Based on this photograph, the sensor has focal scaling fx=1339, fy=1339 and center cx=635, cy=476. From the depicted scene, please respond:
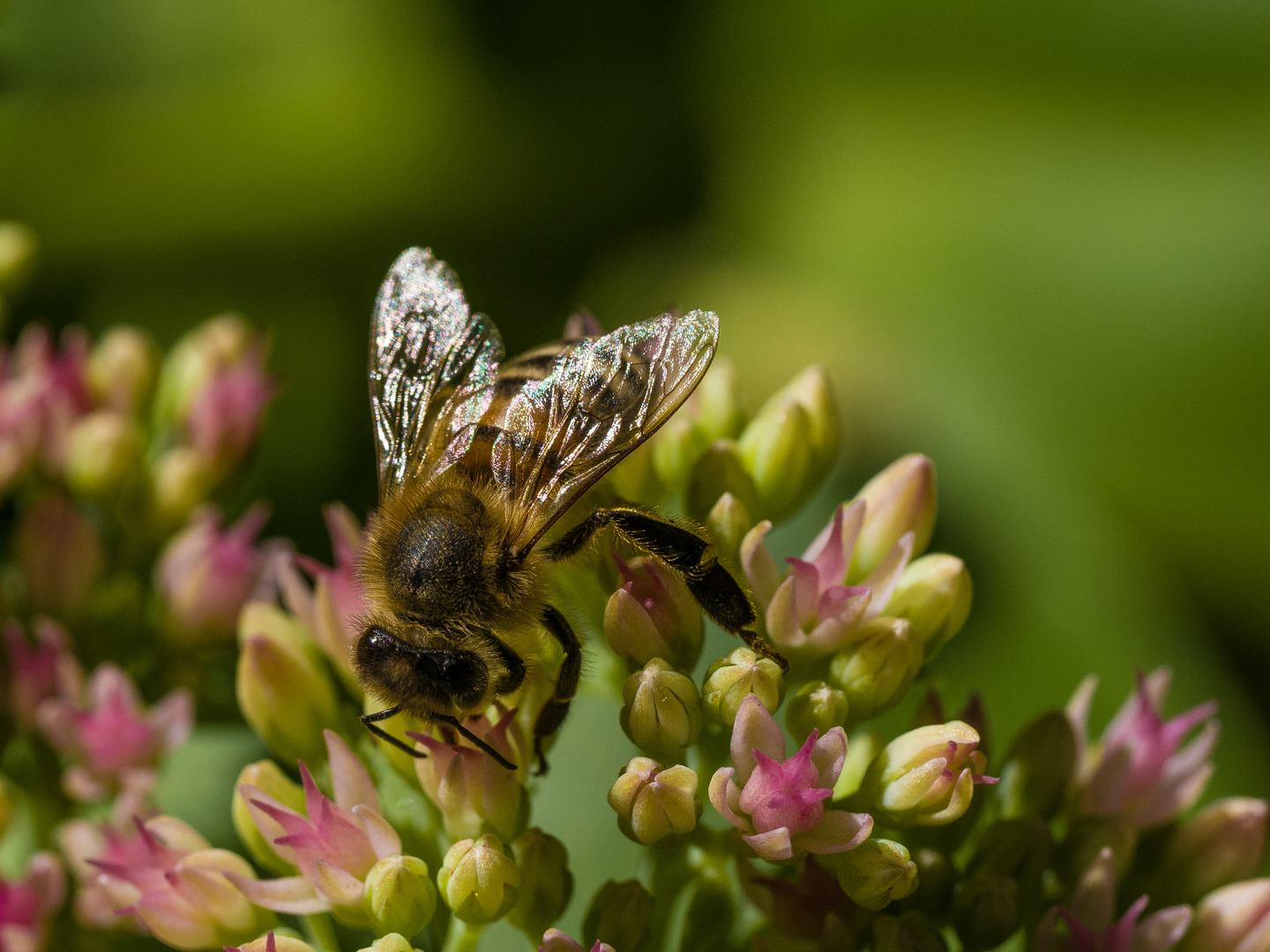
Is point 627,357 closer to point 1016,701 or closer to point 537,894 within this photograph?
point 537,894

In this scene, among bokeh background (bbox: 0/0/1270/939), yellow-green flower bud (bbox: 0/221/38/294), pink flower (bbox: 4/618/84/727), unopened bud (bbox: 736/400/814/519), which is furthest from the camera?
bokeh background (bbox: 0/0/1270/939)

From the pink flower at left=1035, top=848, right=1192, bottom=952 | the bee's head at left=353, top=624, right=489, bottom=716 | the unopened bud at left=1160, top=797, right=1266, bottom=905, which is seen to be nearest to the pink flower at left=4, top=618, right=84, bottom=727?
the bee's head at left=353, top=624, right=489, bottom=716

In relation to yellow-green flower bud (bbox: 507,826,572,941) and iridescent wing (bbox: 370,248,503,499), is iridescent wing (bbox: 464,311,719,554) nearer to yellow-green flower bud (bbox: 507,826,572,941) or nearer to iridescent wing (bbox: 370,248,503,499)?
iridescent wing (bbox: 370,248,503,499)

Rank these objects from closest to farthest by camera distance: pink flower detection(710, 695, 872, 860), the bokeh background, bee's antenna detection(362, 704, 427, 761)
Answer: pink flower detection(710, 695, 872, 860) < bee's antenna detection(362, 704, 427, 761) < the bokeh background

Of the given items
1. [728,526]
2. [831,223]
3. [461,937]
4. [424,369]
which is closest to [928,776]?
[728,526]

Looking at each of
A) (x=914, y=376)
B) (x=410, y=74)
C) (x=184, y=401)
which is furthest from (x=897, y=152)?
(x=184, y=401)

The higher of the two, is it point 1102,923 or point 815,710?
point 815,710

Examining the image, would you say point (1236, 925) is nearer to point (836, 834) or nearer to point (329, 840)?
point (836, 834)

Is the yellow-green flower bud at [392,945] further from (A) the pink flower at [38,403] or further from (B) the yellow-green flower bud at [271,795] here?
(A) the pink flower at [38,403]
